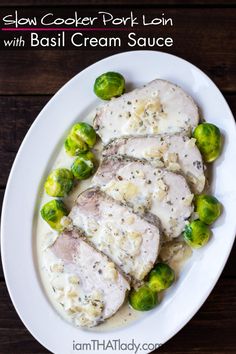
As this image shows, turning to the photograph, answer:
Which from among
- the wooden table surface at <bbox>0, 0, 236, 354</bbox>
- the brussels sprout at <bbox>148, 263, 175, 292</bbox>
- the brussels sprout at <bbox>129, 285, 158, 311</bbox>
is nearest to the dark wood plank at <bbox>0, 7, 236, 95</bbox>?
the wooden table surface at <bbox>0, 0, 236, 354</bbox>

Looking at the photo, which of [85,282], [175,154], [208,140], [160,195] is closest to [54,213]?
[85,282]

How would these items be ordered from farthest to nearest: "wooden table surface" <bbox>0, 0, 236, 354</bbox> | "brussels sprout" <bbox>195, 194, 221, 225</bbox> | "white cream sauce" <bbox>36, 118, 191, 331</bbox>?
"wooden table surface" <bbox>0, 0, 236, 354</bbox>, "white cream sauce" <bbox>36, 118, 191, 331</bbox>, "brussels sprout" <bbox>195, 194, 221, 225</bbox>

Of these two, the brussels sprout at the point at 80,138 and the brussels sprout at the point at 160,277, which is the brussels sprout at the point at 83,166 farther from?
the brussels sprout at the point at 160,277

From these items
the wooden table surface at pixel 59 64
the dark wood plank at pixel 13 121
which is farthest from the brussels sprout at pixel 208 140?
the dark wood plank at pixel 13 121

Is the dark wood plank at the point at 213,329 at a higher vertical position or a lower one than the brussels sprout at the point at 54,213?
lower

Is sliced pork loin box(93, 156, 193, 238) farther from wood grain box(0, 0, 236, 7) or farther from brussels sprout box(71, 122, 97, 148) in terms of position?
wood grain box(0, 0, 236, 7)

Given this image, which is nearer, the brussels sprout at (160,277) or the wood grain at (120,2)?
the brussels sprout at (160,277)
